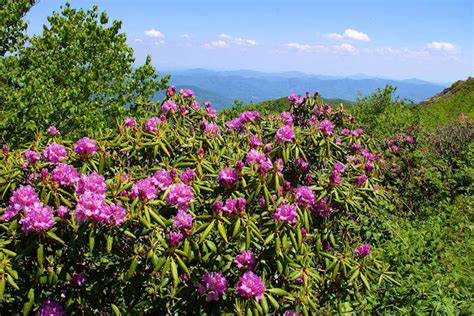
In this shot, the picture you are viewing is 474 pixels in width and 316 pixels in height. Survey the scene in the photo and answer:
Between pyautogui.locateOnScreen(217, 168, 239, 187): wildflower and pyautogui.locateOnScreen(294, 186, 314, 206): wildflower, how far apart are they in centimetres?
47

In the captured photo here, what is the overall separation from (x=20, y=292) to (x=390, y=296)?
349cm

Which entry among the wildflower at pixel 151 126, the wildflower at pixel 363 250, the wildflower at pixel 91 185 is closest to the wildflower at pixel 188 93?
the wildflower at pixel 151 126

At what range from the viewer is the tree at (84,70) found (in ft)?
24.0

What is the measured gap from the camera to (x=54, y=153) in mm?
3020

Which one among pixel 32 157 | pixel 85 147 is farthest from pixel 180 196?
pixel 32 157

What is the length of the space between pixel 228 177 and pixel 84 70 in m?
6.68

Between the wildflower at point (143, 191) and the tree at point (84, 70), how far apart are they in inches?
184

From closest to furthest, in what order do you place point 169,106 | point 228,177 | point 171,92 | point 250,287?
1. point 250,287
2. point 228,177
3. point 169,106
4. point 171,92

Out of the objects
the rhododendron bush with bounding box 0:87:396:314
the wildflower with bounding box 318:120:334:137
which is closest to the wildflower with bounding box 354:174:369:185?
the rhododendron bush with bounding box 0:87:396:314

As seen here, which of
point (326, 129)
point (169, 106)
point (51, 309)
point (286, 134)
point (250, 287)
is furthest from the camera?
point (169, 106)

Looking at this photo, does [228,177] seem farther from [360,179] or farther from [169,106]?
[169,106]

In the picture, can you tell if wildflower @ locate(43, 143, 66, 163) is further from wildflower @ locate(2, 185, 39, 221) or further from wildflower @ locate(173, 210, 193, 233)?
wildflower @ locate(173, 210, 193, 233)

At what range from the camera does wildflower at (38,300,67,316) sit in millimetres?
2840

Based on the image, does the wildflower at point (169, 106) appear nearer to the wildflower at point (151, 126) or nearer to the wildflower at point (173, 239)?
the wildflower at point (151, 126)
